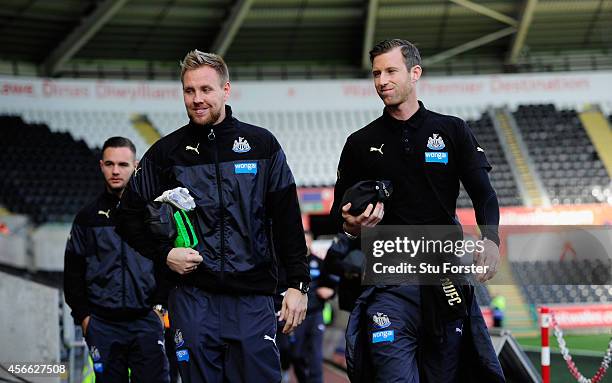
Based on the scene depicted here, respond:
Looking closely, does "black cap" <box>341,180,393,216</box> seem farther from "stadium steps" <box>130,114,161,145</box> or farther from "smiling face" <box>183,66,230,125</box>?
"stadium steps" <box>130,114,161,145</box>

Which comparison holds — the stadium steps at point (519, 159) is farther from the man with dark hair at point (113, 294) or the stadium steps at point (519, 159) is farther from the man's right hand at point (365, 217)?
the man's right hand at point (365, 217)

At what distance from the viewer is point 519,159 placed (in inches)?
955

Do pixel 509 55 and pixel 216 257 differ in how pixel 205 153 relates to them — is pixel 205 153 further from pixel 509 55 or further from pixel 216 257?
pixel 509 55

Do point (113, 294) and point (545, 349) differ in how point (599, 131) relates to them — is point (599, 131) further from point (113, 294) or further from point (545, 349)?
point (113, 294)

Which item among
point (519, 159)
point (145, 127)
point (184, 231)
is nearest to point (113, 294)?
point (184, 231)

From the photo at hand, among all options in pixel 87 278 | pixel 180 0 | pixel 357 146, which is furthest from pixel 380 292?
pixel 180 0

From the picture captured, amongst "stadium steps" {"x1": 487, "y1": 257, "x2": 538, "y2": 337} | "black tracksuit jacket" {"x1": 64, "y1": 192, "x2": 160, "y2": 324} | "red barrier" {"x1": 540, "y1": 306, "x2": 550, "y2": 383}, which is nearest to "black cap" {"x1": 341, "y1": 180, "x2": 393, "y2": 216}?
"black tracksuit jacket" {"x1": 64, "y1": 192, "x2": 160, "y2": 324}

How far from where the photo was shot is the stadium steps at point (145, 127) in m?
23.3

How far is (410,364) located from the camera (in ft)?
15.4

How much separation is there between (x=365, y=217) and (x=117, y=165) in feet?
9.37

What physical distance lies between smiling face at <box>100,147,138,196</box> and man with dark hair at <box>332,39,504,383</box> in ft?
8.32

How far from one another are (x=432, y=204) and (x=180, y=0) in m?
17.9

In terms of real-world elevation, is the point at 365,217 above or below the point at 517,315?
above

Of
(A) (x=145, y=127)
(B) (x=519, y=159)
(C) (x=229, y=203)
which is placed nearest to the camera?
(C) (x=229, y=203)
